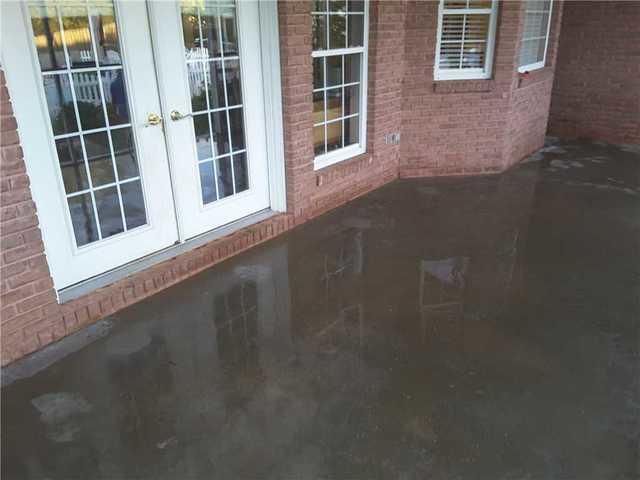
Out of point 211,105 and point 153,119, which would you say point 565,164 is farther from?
point 153,119

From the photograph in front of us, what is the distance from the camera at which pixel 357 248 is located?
13.9 feet

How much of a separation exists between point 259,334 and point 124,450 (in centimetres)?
105

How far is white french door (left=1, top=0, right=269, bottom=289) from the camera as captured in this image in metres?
2.87

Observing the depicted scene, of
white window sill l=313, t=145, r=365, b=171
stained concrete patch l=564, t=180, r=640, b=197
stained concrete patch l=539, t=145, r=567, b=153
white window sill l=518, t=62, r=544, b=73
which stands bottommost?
stained concrete patch l=564, t=180, r=640, b=197

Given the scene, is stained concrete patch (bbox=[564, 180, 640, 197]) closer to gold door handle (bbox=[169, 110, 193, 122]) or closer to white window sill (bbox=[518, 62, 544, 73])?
white window sill (bbox=[518, 62, 544, 73])

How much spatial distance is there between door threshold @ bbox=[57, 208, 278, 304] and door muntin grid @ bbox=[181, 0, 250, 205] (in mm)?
264

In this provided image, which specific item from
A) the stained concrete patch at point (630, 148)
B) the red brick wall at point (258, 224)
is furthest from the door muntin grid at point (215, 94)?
the stained concrete patch at point (630, 148)

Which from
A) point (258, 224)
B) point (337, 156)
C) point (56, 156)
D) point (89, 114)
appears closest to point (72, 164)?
point (56, 156)

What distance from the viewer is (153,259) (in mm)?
3629

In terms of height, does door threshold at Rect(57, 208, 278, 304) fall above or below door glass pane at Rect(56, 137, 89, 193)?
below

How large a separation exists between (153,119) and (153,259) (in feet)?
3.25

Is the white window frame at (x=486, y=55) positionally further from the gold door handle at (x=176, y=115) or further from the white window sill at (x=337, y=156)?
the gold door handle at (x=176, y=115)

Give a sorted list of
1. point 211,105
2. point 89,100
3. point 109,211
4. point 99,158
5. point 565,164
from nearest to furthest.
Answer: point 89,100 → point 99,158 → point 109,211 → point 211,105 → point 565,164

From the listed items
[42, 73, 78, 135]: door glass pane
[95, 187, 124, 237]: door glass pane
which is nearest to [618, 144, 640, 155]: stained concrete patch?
[95, 187, 124, 237]: door glass pane
